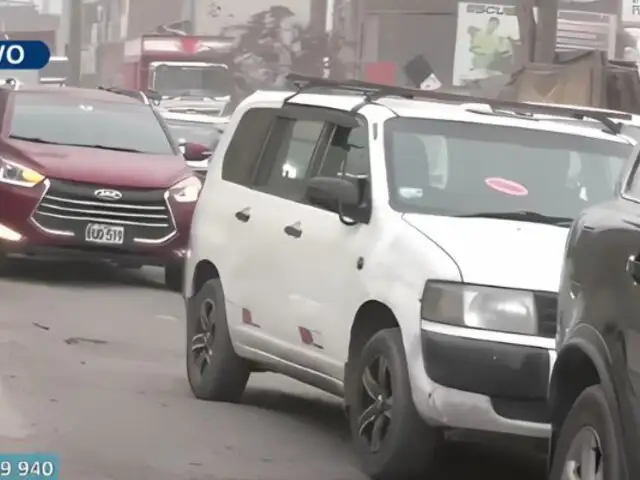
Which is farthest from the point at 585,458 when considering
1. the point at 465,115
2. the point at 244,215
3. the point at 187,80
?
the point at 187,80

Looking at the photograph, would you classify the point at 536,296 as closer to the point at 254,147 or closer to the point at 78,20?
the point at 254,147

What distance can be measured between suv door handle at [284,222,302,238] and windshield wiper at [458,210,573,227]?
45.2 inches

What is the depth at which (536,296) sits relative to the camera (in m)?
6.94

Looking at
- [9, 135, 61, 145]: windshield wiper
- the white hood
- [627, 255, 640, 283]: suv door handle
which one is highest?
[627, 255, 640, 283]: suv door handle

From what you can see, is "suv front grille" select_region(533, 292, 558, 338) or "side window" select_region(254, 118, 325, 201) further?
"side window" select_region(254, 118, 325, 201)

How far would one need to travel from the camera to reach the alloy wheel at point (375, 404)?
24.2ft

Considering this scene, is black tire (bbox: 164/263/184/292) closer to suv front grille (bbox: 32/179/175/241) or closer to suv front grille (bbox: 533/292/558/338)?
suv front grille (bbox: 32/179/175/241)

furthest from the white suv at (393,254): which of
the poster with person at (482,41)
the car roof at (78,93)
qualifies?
the poster with person at (482,41)

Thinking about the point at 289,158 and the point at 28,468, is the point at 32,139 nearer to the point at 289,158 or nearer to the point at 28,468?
the point at 289,158

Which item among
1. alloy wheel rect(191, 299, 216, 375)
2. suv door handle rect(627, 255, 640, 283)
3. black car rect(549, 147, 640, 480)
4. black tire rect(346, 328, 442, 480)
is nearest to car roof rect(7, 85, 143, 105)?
alloy wheel rect(191, 299, 216, 375)

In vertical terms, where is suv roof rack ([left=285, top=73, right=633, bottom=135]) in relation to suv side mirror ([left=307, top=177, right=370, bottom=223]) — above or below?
above

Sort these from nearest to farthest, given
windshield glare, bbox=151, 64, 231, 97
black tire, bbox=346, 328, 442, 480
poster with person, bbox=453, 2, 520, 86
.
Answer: black tire, bbox=346, 328, 442, 480 < poster with person, bbox=453, 2, 520, 86 < windshield glare, bbox=151, 64, 231, 97

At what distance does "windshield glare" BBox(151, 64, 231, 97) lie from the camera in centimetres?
3738

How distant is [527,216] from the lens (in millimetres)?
7652
